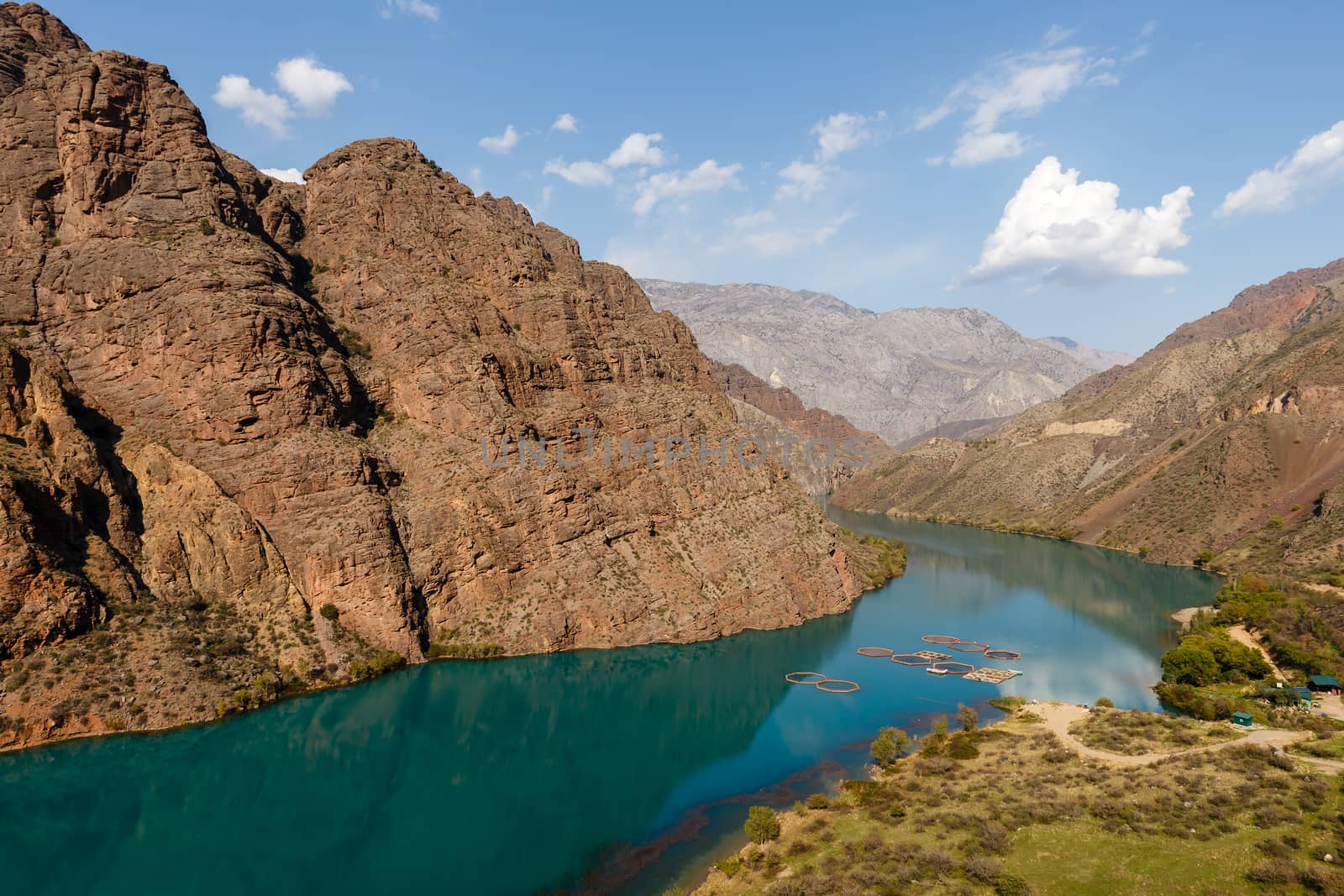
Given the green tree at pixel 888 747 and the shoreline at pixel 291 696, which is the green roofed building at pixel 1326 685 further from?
the shoreline at pixel 291 696

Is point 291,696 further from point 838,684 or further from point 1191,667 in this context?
point 1191,667

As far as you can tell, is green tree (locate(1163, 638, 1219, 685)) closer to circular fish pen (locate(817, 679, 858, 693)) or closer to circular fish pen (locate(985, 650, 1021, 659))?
circular fish pen (locate(985, 650, 1021, 659))

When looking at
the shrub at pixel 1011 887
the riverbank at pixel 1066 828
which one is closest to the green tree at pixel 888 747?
the riverbank at pixel 1066 828

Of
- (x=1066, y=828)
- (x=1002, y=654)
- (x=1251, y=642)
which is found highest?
(x=1251, y=642)

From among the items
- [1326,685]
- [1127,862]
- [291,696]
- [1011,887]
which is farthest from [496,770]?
[1326,685]

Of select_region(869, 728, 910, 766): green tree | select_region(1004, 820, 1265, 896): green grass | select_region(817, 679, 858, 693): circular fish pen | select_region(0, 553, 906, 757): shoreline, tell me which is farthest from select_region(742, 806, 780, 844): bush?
select_region(0, 553, 906, 757): shoreline

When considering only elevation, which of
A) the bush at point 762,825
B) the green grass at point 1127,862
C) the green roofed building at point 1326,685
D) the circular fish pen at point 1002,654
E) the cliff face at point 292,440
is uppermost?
the cliff face at point 292,440
